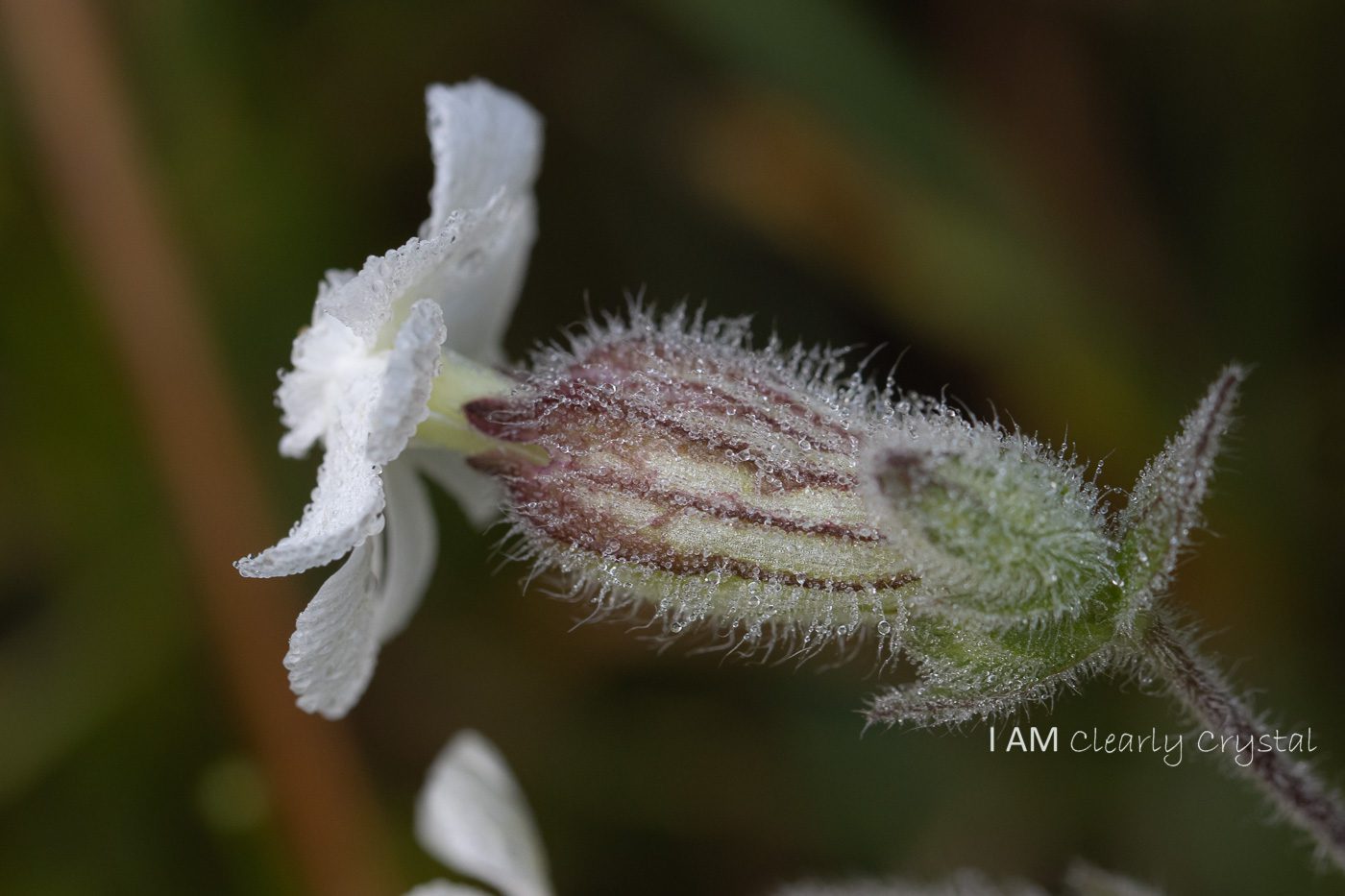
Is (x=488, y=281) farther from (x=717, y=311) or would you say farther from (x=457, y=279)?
(x=717, y=311)

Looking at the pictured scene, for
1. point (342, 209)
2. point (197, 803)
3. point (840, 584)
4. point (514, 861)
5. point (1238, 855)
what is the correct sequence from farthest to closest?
point (342, 209)
point (197, 803)
point (1238, 855)
point (514, 861)
point (840, 584)

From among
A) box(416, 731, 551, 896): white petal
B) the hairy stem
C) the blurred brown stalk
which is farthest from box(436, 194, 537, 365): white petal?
the blurred brown stalk

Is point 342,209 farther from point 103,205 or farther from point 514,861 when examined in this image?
point 514,861

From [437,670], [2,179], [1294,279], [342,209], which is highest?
[1294,279]

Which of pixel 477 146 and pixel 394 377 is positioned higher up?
→ pixel 477 146

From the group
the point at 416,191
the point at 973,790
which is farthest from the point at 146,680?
the point at 973,790

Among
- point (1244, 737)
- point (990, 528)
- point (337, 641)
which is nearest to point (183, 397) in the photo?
point (337, 641)
